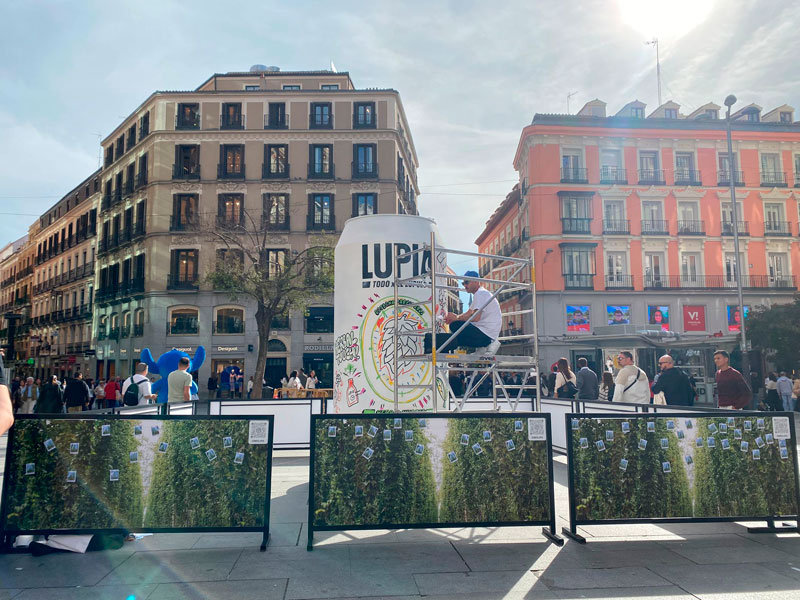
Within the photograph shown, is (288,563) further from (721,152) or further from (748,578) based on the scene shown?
(721,152)

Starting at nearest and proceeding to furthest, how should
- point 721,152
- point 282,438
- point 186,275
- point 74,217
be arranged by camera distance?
point 282,438 → point 186,275 → point 721,152 → point 74,217

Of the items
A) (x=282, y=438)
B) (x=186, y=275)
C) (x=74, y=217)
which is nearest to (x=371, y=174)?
(x=186, y=275)

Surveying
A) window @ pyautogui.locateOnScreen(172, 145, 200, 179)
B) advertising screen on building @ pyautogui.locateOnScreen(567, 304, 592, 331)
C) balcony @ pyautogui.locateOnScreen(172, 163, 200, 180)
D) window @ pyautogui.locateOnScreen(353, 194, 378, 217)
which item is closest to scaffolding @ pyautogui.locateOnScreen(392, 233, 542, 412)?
window @ pyautogui.locateOnScreen(353, 194, 378, 217)

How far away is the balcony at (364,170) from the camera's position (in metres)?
37.2

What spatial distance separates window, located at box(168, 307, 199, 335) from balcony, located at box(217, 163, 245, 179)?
27.4 feet

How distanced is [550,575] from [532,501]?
849 mm

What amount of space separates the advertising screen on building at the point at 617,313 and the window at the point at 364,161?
1645 centimetres

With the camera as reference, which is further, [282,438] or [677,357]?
[677,357]

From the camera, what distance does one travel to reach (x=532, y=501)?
18.2ft

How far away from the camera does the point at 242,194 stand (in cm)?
3706

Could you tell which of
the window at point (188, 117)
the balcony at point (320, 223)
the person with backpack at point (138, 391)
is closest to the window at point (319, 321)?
the balcony at point (320, 223)

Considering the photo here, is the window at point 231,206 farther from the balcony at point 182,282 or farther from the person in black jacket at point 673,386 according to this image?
the person in black jacket at point 673,386

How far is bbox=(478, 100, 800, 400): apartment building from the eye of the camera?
36969 millimetres

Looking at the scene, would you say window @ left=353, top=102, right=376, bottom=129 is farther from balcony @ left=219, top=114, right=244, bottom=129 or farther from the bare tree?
the bare tree
